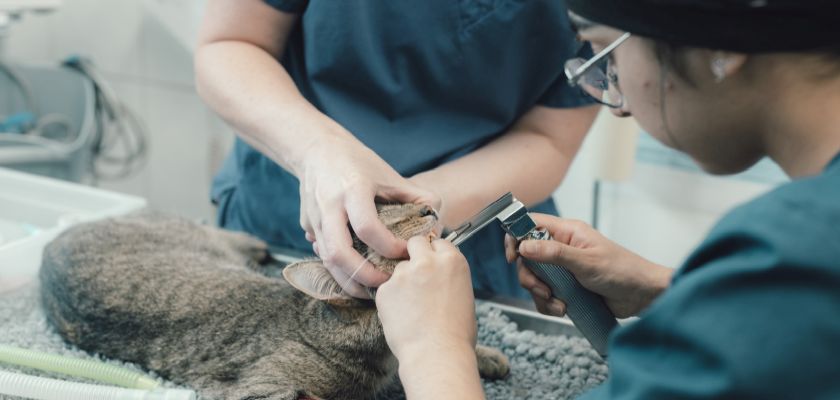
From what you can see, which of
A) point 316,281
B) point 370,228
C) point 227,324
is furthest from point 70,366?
point 370,228

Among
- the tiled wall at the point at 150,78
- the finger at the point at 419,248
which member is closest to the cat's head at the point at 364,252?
the finger at the point at 419,248

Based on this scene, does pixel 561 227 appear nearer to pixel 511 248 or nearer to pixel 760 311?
pixel 511 248

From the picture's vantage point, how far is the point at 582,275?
104 cm

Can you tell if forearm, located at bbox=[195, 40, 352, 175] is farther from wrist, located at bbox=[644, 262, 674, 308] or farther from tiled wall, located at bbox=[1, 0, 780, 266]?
tiled wall, located at bbox=[1, 0, 780, 266]

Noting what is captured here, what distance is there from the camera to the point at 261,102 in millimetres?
1140

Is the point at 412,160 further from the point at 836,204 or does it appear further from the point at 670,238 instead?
the point at 670,238

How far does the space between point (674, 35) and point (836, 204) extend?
169 millimetres

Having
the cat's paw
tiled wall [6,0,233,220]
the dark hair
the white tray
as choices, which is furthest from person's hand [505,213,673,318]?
tiled wall [6,0,233,220]

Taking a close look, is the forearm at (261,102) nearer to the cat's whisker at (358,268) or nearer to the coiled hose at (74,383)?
the cat's whisker at (358,268)

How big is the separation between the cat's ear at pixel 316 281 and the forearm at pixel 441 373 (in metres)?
0.28

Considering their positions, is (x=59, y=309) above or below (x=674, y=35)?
below

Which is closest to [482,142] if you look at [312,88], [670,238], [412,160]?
[412,160]

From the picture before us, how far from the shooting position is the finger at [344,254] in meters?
0.95

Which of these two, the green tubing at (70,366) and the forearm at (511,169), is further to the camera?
the forearm at (511,169)
